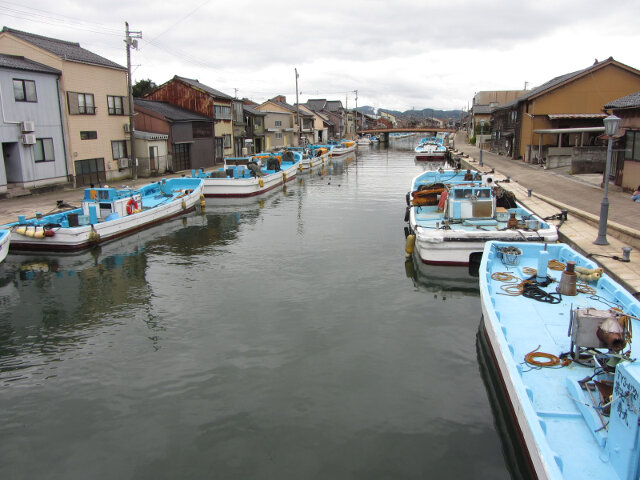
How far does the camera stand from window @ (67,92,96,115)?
1234 inches

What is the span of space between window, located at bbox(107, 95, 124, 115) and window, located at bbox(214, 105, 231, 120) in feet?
47.2

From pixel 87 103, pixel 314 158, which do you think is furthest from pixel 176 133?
pixel 314 158

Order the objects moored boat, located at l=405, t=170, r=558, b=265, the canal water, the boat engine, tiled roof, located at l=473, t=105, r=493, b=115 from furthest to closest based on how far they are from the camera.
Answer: tiled roof, located at l=473, t=105, r=493, b=115
moored boat, located at l=405, t=170, r=558, b=265
the canal water
the boat engine

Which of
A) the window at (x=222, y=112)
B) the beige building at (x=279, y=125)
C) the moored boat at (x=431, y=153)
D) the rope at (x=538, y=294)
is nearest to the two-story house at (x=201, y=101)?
the window at (x=222, y=112)

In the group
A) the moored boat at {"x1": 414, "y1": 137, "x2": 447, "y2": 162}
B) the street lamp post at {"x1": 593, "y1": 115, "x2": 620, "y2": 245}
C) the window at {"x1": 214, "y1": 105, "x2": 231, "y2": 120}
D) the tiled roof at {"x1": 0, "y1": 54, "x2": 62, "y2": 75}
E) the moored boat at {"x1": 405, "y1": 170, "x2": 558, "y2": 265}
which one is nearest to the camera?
the street lamp post at {"x1": 593, "y1": 115, "x2": 620, "y2": 245}

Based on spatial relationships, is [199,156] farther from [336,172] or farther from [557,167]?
[557,167]

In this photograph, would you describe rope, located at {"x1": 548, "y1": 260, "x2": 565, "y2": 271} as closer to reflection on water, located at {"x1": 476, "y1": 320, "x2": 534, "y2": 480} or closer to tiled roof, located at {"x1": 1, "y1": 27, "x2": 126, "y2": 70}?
reflection on water, located at {"x1": 476, "y1": 320, "x2": 534, "y2": 480}

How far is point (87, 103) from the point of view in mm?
33188

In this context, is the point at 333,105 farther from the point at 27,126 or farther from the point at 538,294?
the point at 538,294

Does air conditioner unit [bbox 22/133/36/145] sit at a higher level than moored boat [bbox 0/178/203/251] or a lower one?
higher

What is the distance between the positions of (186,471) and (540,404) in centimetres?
541

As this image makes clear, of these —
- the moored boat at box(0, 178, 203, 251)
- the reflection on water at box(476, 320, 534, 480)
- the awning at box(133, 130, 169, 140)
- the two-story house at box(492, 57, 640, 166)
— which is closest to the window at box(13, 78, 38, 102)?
the moored boat at box(0, 178, 203, 251)

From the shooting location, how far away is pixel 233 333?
12.0 m

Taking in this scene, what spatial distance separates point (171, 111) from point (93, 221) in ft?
88.6
